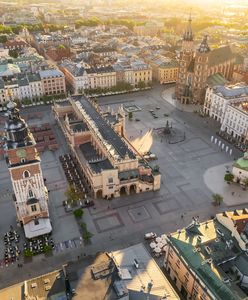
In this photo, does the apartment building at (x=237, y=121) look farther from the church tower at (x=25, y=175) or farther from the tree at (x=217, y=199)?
the church tower at (x=25, y=175)

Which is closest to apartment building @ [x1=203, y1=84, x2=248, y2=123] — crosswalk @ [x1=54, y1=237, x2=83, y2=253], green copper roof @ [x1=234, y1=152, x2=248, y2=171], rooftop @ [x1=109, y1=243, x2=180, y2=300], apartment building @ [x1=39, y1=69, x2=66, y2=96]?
green copper roof @ [x1=234, y1=152, x2=248, y2=171]

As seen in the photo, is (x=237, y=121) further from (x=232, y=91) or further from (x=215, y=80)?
(x=215, y=80)

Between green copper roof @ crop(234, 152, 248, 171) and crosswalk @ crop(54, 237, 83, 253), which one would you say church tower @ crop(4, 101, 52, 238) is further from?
green copper roof @ crop(234, 152, 248, 171)

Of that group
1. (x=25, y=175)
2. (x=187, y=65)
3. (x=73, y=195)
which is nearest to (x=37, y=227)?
(x=73, y=195)

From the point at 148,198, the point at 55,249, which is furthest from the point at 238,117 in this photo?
the point at 55,249

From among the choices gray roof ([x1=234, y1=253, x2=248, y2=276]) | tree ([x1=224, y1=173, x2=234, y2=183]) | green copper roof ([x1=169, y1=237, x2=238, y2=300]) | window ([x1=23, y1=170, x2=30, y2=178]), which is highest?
window ([x1=23, y1=170, x2=30, y2=178])

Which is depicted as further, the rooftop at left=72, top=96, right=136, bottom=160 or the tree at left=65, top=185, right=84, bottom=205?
the rooftop at left=72, top=96, right=136, bottom=160
